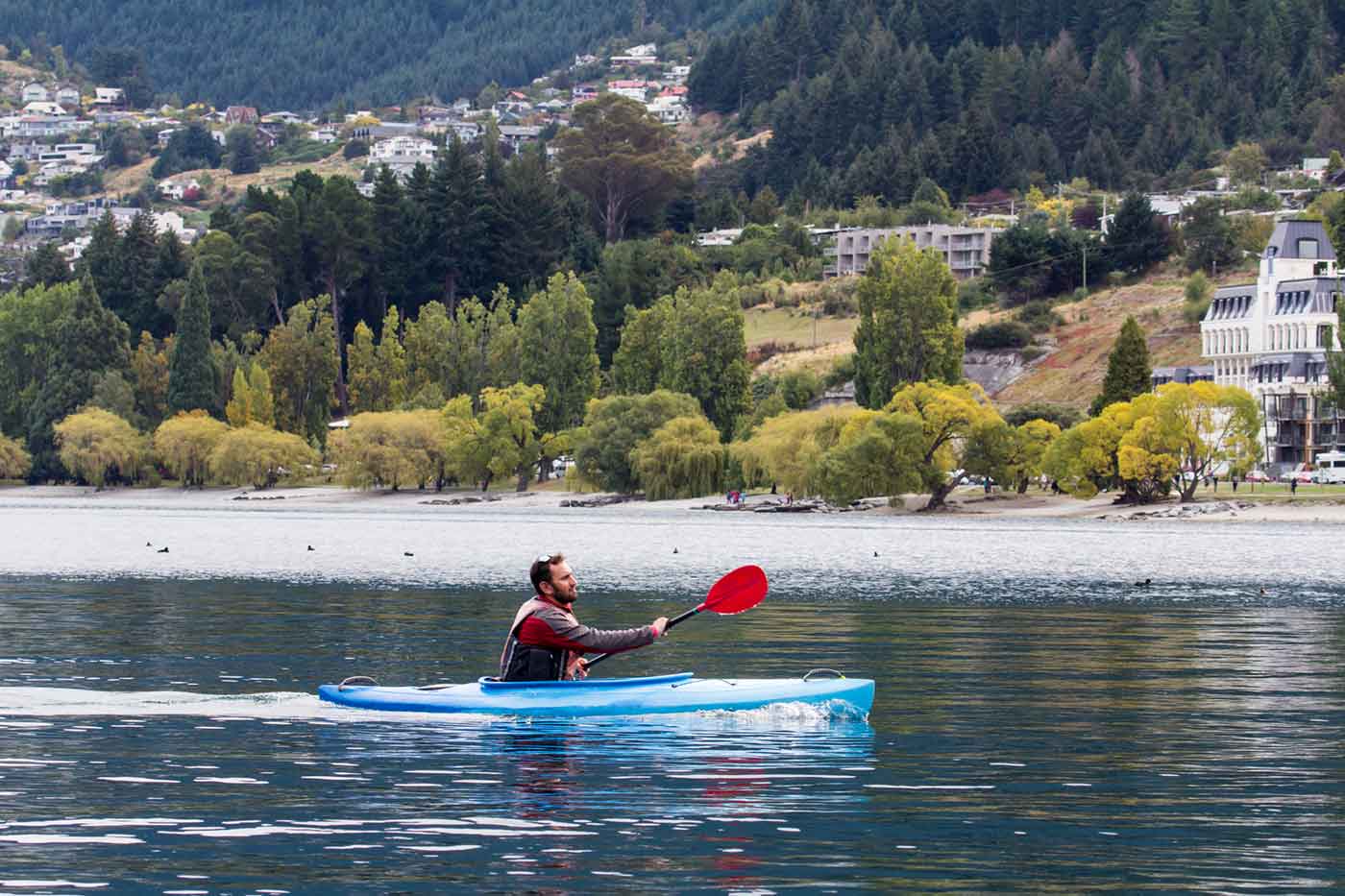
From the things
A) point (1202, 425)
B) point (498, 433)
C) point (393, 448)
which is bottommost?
point (393, 448)

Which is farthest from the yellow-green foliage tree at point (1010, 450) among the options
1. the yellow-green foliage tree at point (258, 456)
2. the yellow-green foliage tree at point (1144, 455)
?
the yellow-green foliage tree at point (258, 456)

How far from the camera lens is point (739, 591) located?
29.0 m

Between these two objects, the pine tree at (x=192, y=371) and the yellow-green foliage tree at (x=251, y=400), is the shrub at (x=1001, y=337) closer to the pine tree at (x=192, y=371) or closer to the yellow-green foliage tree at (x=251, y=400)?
the yellow-green foliage tree at (x=251, y=400)

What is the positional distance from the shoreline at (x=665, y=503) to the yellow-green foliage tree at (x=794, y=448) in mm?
2370

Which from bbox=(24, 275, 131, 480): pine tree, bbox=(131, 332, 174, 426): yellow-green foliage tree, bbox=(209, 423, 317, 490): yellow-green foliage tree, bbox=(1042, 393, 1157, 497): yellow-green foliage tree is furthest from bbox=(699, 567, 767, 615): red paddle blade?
bbox=(24, 275, 131, 480): pine tree

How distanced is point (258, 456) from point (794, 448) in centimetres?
3978

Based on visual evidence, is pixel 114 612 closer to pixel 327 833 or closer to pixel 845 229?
pixel 327 833

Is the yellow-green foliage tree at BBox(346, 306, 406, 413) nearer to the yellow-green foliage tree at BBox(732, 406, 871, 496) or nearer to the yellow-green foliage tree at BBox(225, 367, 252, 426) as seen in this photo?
the yellow-green foliage tree at BBox(225, 367, 252, 426)

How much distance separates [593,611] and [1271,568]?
85.1 feet

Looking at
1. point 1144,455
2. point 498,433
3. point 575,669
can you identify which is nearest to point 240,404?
point 498,433

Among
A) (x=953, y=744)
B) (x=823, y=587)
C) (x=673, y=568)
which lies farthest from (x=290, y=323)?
(x=953, y=744)

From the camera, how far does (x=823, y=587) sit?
55.6 meters

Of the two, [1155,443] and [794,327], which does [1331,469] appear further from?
[794,327]

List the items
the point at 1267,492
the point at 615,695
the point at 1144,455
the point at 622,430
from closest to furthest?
the point at 615,695
the point at 1144,455
the point at 1267,492
the point at 622,430
